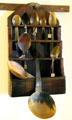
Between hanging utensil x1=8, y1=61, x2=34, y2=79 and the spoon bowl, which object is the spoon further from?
hanging utensil x1=8, y1=61, x2=34, y2=79

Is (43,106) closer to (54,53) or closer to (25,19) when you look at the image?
(54,53)

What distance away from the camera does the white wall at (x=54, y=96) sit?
133cm

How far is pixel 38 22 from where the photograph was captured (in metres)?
1.31

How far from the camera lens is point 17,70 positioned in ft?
3.95

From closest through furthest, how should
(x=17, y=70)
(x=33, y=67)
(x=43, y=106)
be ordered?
(x=43, y=106) < (x=17, y=70) < (x=33, y=67)

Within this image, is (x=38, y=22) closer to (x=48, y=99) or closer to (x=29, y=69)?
(x=29, y=69)

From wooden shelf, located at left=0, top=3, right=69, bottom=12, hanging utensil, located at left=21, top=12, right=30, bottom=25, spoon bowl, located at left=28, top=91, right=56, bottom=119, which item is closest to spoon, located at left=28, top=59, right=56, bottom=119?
spoon bowl, located at left=28, top=91, right=56, bottom=119

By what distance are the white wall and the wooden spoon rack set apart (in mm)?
79

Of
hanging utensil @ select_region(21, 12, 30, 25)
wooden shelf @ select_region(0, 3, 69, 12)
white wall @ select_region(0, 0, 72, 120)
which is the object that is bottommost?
white wall @ select_region(0, 0, 72, 120)

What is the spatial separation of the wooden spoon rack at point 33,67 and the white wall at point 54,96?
8 cm

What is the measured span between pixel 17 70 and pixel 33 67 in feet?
0.55

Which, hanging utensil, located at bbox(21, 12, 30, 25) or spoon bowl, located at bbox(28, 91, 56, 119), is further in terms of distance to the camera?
hanging utensil, located at bbox(21, 12, 30, 25)

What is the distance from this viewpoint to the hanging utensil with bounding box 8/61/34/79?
1188 millimetres

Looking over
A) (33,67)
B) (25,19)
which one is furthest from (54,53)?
(25,19)
